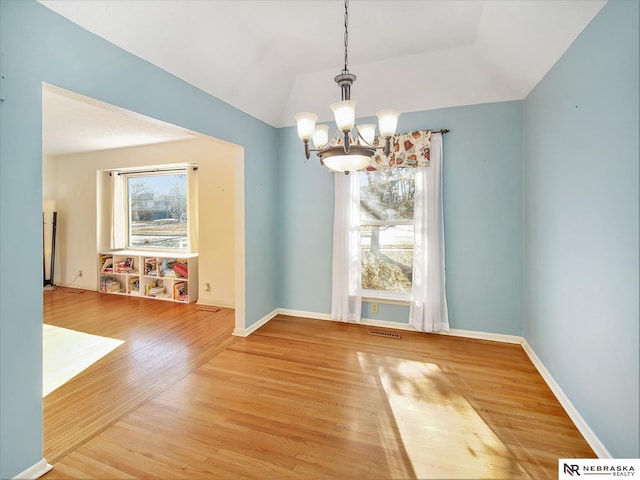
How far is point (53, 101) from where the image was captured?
310 cm

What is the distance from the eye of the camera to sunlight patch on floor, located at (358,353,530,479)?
63.6 inches

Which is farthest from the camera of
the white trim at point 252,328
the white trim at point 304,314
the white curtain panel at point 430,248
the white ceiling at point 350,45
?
the white trim at point 304,314

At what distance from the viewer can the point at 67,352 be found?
2.97m

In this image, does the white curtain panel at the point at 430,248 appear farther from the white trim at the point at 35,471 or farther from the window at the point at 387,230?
the white trim at the point at 35,471

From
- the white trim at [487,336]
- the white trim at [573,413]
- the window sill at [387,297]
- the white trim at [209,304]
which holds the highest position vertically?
the window sill at [387,297]

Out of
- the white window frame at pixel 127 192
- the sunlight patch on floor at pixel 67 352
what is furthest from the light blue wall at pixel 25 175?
the white window frame at pixel 127 192

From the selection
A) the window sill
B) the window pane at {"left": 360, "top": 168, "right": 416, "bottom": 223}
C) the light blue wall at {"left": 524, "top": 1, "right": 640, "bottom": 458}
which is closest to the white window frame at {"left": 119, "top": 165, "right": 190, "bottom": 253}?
the window pane at {"left": 360, "top": 168, "right": 416, "bottom": 223}

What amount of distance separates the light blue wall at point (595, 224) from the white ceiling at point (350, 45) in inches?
12.0

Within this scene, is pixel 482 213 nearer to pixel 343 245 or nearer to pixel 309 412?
pixel 343 245

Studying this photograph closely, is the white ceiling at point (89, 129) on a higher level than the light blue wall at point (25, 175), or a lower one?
higher

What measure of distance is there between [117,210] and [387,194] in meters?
5.14

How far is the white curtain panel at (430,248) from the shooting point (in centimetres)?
333

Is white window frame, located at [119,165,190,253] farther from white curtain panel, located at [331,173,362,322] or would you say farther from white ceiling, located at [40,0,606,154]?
white curtain panel, located at [331,173,362,322]

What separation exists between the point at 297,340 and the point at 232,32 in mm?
3027
